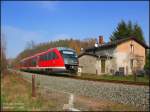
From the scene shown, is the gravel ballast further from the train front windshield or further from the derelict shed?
the derelict shed

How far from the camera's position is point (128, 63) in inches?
1756

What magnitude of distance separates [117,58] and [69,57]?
14.8 metres

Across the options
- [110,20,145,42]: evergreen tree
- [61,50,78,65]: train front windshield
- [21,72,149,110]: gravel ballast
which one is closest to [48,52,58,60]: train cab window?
[61,50,78,65]: train front windshield

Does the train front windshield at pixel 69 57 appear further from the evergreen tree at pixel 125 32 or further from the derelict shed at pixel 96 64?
the evergreen tree at pixel 125 32

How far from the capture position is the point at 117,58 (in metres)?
43.8

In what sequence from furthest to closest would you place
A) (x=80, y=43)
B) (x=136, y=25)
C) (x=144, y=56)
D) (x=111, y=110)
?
(x=80, y=43) < (x=136, y=25) < (x=144, y=56) < (x=111, y=110)

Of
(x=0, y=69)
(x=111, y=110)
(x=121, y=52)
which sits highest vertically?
(x=121, y=52)

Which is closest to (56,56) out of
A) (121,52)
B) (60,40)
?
(121,52)

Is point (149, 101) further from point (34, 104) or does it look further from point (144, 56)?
point (144, 56)

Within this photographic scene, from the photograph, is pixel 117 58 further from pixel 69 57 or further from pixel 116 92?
pixel 116 92

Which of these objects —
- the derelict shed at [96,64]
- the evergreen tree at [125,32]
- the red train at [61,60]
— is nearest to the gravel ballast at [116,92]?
the red train at [61,60]

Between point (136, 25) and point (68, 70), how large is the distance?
46263 mm

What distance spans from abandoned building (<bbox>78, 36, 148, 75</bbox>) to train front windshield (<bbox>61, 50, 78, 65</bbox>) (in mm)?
10461

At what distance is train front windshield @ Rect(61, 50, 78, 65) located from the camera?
3039 cm
